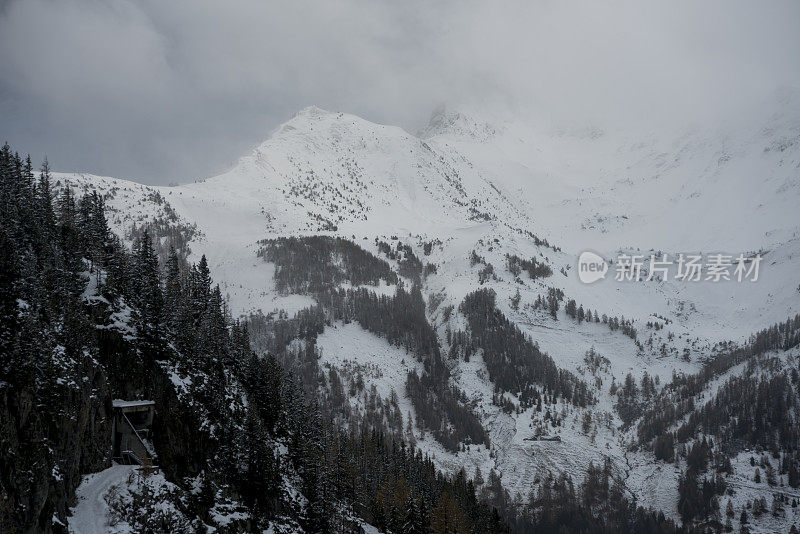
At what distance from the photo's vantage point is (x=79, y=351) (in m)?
51.0

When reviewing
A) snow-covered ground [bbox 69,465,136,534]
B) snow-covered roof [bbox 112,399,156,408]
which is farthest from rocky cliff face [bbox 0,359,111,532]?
snow-covered roof [bbox 112,399,156,408]

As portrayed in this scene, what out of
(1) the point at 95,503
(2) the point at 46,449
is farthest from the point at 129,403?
(2) the point at 46,449

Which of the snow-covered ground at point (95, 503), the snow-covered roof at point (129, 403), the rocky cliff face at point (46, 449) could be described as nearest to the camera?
the rocky cliff face at point (46, 449)

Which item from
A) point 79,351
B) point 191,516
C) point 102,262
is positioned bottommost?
point 191,516

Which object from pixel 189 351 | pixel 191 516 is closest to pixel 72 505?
pixel 191 516

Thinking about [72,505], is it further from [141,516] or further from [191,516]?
[191,516]

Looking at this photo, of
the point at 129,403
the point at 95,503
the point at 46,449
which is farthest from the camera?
the point at 129,403

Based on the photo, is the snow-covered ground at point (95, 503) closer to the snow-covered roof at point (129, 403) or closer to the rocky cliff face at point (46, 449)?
the rocky cliff face at point (46, 449)

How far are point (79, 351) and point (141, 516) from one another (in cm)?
1579

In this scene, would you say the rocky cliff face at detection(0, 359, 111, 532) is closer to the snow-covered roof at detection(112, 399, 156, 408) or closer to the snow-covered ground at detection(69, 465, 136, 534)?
the snow-covered ground at detection(69, 465, 136, 534)

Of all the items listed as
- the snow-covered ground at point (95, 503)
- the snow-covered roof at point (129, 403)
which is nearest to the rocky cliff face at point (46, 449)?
the snow-covered ground at point (95, 503)

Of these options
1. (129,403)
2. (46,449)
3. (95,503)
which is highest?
(129,403)

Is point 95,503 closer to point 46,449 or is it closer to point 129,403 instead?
point 46,449

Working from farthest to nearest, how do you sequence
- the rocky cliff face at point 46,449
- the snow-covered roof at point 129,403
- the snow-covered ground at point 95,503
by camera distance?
the snow-covered roof at point 129,403 → the snow-covered ground at point 95,503 → the rocky cliff face at point 46,449
